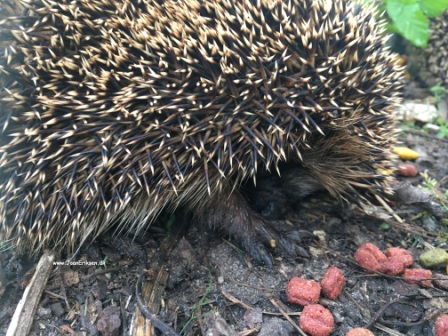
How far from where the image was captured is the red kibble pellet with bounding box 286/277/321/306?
11.3 feet

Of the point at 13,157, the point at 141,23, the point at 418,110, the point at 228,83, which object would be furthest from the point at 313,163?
the point at 418,110

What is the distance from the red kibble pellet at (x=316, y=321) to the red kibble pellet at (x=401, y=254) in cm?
82

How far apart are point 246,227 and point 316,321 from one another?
40.1 inches

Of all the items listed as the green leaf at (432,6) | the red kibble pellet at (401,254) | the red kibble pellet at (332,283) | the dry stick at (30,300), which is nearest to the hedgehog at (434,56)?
the green leaf at (432,6)

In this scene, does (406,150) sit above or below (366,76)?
below

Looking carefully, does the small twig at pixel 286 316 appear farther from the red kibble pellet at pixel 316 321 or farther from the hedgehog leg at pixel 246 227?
the hedgehog leg at pixel 246 227

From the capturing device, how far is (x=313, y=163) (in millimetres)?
4008

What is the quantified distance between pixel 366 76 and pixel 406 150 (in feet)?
6.11

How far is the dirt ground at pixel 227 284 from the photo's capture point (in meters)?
3.40

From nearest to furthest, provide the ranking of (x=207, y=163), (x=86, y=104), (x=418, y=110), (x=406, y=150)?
(x=86, y=104) → (x=207, y=163) → (x=406, y=150) → (x=418, y=110)

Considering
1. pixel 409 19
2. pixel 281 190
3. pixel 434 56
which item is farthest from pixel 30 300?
pixel 434 56

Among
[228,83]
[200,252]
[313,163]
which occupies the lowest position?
[200,252]

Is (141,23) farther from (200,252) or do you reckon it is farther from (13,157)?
(200,252)

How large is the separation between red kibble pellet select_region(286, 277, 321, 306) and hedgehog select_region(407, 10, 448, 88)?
3.95 m
